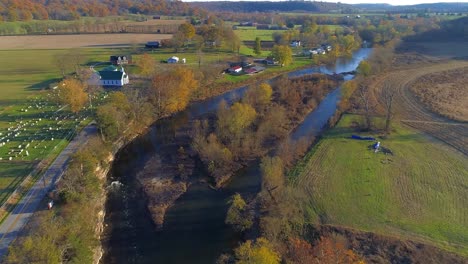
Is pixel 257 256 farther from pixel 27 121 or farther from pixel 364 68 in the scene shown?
pixel 364 68

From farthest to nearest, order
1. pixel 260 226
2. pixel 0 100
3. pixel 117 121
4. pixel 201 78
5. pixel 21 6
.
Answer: pixel 21 6 → pixel 201 78 → pixel 0 100 → pixel 117 121 → pixel 260 226

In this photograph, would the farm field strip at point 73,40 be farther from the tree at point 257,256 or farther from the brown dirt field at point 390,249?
the tree at point 257,256

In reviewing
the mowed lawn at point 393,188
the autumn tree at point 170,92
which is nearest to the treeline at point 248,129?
the mowed lawn at point 393,188

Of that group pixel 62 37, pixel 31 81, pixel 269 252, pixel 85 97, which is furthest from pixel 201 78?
pixel 62 37

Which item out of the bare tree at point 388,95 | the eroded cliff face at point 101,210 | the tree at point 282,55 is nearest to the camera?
the eroded cliff face at point 101,210

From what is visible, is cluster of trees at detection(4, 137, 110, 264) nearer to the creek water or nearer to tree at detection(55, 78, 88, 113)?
the creek water

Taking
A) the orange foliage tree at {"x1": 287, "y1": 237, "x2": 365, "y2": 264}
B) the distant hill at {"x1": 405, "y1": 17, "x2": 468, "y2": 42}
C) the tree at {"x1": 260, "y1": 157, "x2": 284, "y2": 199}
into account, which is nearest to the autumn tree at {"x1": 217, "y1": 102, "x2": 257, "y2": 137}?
the tree at {"x1": 260, "y1": 157, "x2": 284, "y2": 199}

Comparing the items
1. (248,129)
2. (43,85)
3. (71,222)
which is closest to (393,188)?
(248,129)

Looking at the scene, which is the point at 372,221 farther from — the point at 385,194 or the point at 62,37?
the point at 62,37
